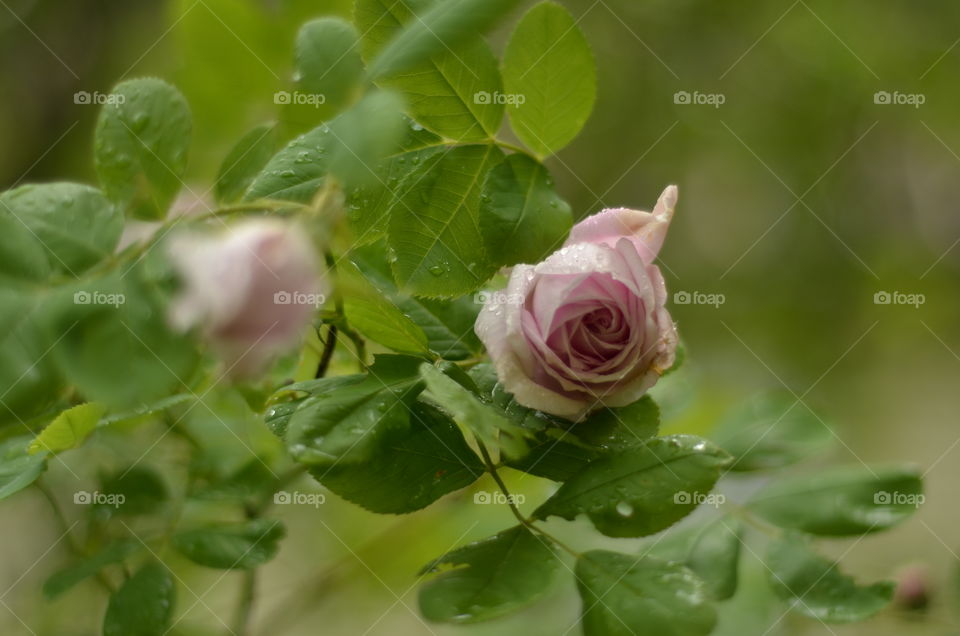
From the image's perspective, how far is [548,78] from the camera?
520mm

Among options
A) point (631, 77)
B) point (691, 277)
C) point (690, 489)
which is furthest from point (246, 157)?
point (691, 277)

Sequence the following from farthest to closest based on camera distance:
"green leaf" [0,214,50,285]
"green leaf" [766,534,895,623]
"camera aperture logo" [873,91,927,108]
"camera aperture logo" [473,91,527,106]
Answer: "camera aperture logo" [873,91,927,108] < "green leaf" [766,534,895,623] < "camera aperture logo" [473,91,527,106] < "green leaf" [0,214,50,285]

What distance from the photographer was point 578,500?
459 mm

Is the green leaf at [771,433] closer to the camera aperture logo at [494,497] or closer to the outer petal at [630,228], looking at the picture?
the camera aperture logo at [494,497]

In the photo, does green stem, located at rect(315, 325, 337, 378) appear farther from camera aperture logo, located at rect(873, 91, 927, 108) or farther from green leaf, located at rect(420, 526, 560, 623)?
camera aperture logo, located at rect(873, 91, 927, 108)

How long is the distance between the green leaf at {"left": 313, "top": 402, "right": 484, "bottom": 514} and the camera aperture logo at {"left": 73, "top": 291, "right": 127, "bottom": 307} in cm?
13

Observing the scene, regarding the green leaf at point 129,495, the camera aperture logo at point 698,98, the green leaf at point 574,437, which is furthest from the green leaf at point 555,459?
the camera aperture logo at point 698,98

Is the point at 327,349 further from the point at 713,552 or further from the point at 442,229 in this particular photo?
the point at 713,552

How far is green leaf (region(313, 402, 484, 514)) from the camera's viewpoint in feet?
1.48

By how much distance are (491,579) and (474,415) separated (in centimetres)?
10

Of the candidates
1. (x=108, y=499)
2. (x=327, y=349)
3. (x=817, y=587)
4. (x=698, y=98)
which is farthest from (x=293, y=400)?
(x=698, y=98)

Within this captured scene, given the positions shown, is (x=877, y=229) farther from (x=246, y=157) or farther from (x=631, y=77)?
(x=246, y=157)

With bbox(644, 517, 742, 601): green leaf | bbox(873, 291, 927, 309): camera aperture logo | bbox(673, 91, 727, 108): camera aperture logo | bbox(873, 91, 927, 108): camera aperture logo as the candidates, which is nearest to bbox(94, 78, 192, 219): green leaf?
bbox(644, 517, 742, 601): green leaf

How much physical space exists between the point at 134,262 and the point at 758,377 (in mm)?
1589
